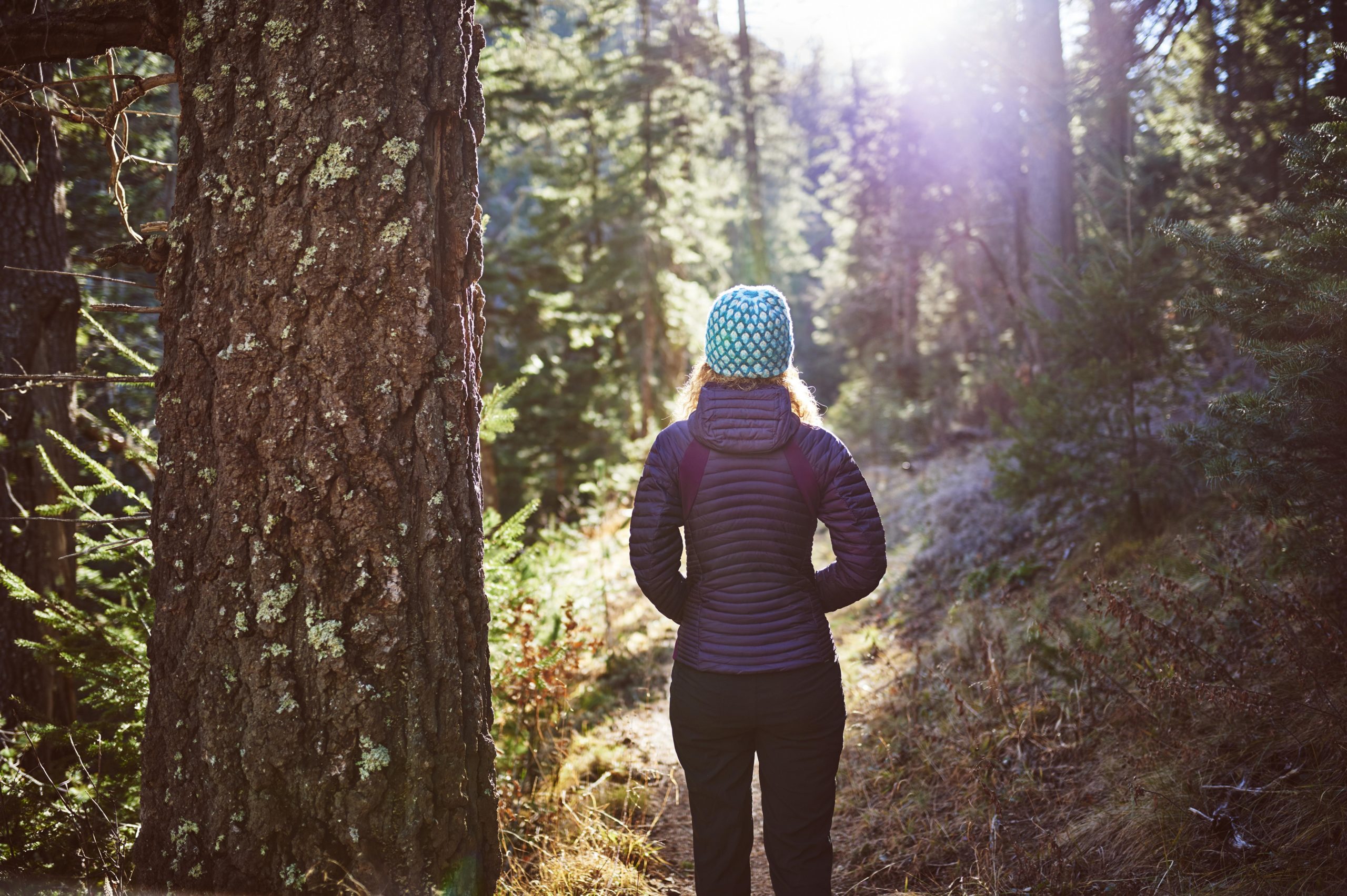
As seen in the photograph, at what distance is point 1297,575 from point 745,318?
11.9 ft

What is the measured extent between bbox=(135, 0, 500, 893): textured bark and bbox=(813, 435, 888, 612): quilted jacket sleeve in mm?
1204

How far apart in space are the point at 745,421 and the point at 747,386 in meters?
0.18

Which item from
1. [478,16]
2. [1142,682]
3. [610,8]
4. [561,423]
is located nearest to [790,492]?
[1142,682]

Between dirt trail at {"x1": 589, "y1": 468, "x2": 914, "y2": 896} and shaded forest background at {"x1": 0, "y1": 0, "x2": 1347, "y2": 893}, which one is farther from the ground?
shaded forest background at {"x1": 0, "y1": 0, "x2": 1347, "y2": 893}

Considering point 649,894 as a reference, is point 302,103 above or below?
above

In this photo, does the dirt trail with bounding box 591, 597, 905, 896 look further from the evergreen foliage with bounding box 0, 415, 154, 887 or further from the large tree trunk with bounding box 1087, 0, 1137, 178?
the large tree trunk with bounding box 1087, 0, 1137, 178

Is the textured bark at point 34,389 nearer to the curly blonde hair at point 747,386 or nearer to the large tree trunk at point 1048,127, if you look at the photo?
the curly blonde hair at point 747,386

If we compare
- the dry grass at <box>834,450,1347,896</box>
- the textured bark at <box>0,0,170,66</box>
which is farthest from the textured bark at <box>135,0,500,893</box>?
the dry grass at <box>834,450,1347,896</box>

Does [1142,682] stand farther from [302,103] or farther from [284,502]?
[302,103]

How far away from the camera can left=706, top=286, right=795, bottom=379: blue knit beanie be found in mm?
2648

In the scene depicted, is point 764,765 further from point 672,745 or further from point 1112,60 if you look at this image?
point 1112,60

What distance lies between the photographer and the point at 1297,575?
4172 mm

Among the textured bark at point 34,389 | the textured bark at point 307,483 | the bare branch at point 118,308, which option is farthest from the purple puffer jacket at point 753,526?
the textured bark at point 34,389

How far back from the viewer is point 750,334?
8.69 ft
